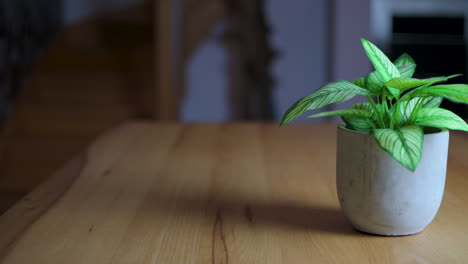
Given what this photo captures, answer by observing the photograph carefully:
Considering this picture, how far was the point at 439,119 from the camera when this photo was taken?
61 centimetres

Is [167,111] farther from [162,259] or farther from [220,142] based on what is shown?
[162,259]

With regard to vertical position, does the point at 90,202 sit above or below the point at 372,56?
below

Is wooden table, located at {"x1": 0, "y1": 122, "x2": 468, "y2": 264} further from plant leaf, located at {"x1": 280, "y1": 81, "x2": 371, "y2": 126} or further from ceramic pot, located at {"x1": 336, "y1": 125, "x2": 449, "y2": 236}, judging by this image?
plant leaf, located at {"x1": 280, "y1": 81, "x2": 371, "y2": 126}

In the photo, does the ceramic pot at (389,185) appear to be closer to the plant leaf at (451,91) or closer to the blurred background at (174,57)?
the plant leaf at (451,91)

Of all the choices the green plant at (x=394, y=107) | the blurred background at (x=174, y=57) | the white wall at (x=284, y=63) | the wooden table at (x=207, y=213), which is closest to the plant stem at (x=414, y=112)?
the green plant at (x=394, y=107)

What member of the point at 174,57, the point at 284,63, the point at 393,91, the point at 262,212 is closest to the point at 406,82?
the point at 393,91

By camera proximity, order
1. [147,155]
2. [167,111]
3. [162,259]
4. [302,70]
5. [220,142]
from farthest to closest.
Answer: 1. [302,70]
2. [167,111]
3. [220,142]
4. [147,155]
5. [162,259]

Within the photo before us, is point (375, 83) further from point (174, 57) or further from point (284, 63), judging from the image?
point (284, 63)

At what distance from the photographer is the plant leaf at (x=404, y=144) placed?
1.75 feet

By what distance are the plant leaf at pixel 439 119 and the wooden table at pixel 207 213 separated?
15 cm

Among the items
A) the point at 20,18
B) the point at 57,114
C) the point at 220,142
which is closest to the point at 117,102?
the point at 57,114

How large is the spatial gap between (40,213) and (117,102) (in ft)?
6.57

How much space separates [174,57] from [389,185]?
6.55 ft

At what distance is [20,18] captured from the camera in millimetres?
2666
